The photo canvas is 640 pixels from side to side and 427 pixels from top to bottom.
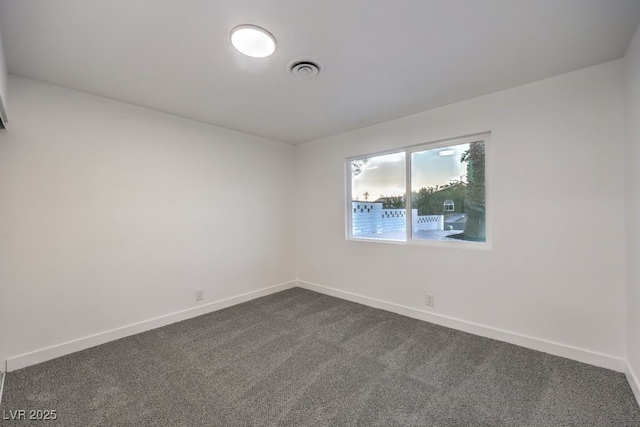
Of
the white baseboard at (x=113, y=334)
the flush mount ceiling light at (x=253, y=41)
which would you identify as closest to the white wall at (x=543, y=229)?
the flush mount ceiling light at (x=253, y=41)

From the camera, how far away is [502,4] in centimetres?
149

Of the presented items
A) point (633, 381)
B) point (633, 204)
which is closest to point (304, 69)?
point (633, 204)

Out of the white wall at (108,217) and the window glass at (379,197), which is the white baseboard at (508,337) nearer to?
Result: the window glass at (379,197)

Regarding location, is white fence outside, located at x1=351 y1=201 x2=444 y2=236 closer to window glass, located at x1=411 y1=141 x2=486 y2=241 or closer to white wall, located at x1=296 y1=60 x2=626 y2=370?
window glass, located at x1=411 y1=141 x2=486 y2=241

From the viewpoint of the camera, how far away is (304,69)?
209cm

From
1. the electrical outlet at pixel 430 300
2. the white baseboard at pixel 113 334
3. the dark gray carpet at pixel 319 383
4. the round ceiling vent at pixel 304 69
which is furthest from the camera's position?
the electrical outlet at pixel 430 300

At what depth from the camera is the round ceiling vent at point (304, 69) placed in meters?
2.04

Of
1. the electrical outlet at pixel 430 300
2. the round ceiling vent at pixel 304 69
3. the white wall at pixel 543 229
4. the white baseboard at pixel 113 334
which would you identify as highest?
the round ceiling vent at pixel 304 69

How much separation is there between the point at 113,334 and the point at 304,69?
299 centimetres

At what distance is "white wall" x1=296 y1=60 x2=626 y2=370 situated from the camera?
6.82 feet

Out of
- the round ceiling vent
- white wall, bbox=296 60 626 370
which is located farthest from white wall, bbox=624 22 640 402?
the round ceiling vent

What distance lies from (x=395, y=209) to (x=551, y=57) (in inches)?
77.9

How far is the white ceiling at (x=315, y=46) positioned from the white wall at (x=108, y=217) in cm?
36

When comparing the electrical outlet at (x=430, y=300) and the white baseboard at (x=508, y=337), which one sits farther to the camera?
the electrical outlet at (x=430, y=300)
